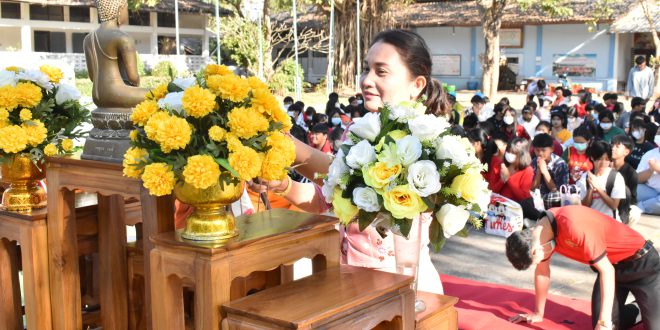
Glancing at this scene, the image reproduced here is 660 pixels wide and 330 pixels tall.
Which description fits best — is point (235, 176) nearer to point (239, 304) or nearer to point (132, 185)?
point (239, 304)

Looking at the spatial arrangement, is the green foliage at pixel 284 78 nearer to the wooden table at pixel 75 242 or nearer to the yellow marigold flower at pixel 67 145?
the yellow marigold flower at pixel 67 145

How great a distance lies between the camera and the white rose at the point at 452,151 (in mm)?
1985

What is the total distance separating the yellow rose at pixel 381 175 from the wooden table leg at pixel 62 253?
1.21 metres

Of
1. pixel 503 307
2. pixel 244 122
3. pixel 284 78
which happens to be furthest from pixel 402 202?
pixel 284 78

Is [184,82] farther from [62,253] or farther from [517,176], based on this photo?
[517,176]

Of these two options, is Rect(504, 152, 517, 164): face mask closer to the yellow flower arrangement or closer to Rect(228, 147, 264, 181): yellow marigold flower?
the yellow flower arrangement

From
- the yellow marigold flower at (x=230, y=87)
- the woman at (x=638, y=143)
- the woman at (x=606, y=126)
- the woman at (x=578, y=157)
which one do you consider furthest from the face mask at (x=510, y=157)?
the yellow marigold flower at (x=230, y=87)

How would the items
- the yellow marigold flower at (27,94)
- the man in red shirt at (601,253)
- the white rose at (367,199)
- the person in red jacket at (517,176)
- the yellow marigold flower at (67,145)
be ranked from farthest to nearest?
the person in red jacket at (517,176) < the man in red shirt at (601,253) < the yellow marigold flower at (67,145) < the yellow marigold flower at (27,94) < the white rose at (367,199)

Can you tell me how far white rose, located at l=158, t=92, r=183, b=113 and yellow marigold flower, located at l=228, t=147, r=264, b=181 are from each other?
0.20 metres

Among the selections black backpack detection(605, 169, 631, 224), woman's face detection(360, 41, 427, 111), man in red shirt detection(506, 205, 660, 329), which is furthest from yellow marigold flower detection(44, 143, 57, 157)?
black backpack detection(605, 169, 631, 224)

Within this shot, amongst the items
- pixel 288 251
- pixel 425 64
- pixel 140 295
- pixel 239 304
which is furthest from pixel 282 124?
pixel 140 295

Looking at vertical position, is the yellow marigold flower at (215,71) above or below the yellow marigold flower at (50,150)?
above

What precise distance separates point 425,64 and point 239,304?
1.14m

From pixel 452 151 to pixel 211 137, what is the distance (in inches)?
24.5
